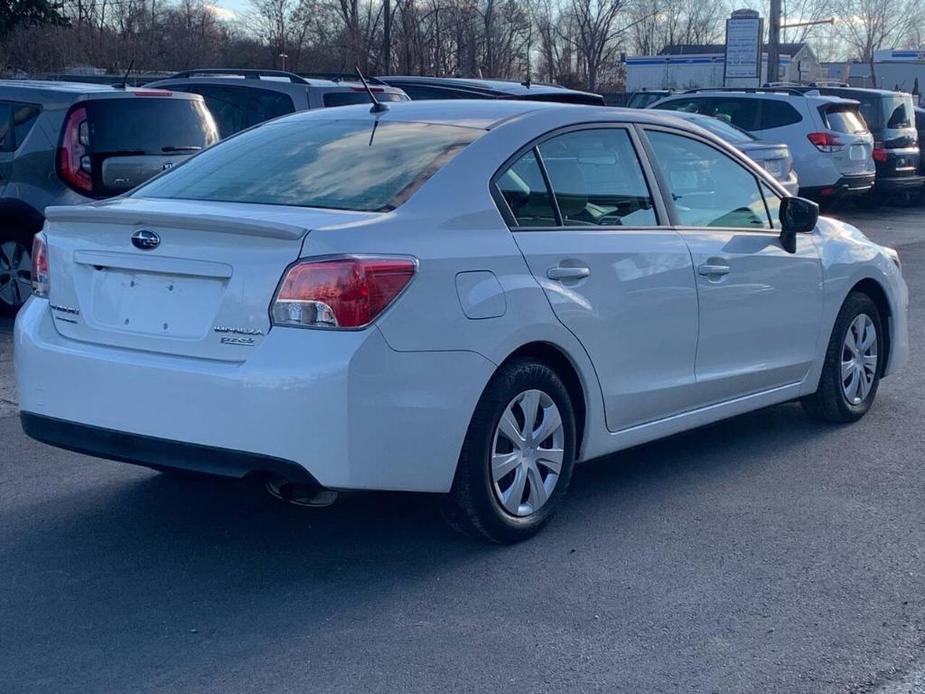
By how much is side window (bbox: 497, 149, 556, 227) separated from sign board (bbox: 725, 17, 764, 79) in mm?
33673

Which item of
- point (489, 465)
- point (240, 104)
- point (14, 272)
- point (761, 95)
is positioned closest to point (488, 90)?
point (240, 104)

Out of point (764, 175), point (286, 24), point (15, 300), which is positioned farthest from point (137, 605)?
point (286, 24)

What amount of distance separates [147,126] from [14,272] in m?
1.51

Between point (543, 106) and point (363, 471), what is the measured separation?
195cm

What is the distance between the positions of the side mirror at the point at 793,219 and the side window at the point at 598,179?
980mm

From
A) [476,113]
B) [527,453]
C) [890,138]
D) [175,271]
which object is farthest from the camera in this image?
[890,138]

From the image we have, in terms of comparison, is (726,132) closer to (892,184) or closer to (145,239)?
(892,184)

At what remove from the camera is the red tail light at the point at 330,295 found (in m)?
4.29

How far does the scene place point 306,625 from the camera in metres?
4.26

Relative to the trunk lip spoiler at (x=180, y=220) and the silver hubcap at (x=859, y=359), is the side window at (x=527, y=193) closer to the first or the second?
the trunk lip spoiler at (x=180, y=220)

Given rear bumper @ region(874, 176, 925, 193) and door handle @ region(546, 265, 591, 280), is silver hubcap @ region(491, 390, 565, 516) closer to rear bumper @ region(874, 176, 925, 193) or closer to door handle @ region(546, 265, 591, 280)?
door handle @ region(546, 265, 591, 280)

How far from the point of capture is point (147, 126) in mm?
10172

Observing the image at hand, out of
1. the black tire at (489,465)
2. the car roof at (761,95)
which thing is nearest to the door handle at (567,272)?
the black tire at (489,465)

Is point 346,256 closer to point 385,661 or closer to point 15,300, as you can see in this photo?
point 385,661
